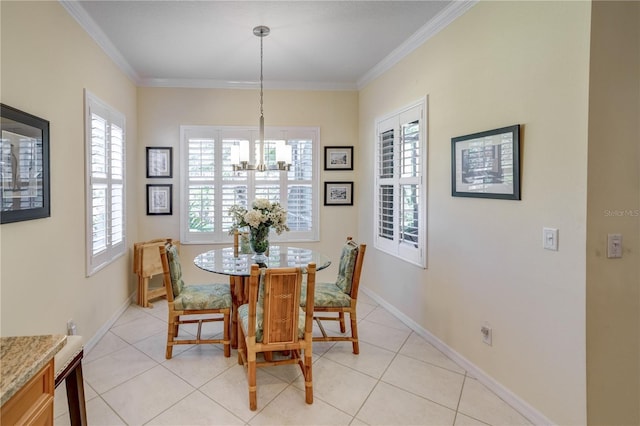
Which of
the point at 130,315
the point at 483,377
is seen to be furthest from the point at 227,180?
the point at 483,377

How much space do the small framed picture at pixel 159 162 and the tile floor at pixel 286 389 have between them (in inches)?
82.7

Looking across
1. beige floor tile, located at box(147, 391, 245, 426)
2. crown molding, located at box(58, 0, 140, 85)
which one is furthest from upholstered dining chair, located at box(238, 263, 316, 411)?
crown molding, located at box(58, 0, 140, 85)

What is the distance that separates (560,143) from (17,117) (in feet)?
10.0

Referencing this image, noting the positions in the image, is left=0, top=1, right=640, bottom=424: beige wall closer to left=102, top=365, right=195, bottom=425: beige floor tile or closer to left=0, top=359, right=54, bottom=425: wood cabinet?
left=102, top=365, right=195, bottom=425: beige floor tile

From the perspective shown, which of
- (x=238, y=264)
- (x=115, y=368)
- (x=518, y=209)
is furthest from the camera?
(x=238, y=264)

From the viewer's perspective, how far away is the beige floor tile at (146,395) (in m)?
2.12

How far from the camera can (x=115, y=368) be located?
8.69 feet

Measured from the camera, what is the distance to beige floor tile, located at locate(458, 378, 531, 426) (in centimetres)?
207

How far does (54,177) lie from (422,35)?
10.6ft

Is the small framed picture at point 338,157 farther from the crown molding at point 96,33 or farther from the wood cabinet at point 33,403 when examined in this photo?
the wood cabinet at point 33,403

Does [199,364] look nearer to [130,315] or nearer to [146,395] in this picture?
[146,395]

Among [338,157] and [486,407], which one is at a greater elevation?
[338,157]

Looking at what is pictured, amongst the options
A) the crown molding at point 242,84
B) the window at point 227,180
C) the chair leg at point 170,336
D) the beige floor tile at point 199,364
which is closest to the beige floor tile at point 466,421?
the beige floor tile at point 199,364

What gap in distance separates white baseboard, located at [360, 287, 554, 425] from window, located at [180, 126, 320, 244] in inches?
78.5
